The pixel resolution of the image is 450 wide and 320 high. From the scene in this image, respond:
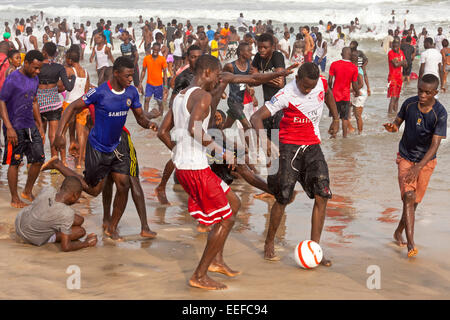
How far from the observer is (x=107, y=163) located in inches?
281

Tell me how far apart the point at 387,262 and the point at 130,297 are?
9.23 feet

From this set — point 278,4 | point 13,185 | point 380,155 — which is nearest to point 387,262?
point 13,185

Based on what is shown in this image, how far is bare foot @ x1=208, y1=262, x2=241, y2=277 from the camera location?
604 centimetres

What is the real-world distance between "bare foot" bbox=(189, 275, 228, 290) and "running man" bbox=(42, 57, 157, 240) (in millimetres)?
1873

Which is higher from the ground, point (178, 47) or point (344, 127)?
point (178, 47)

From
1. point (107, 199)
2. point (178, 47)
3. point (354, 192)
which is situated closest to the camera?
point (107, 199)

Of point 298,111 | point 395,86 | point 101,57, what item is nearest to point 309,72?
point 298,111

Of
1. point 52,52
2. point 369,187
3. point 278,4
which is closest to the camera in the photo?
point 369,187

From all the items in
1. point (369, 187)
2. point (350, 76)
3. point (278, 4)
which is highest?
point (278, 4)

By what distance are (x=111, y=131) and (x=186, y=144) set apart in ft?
5.77

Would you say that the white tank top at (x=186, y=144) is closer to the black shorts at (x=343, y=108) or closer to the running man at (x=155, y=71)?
the black shorts at (x=343, y=108)

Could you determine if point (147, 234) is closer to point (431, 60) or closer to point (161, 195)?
point (161, 195)
